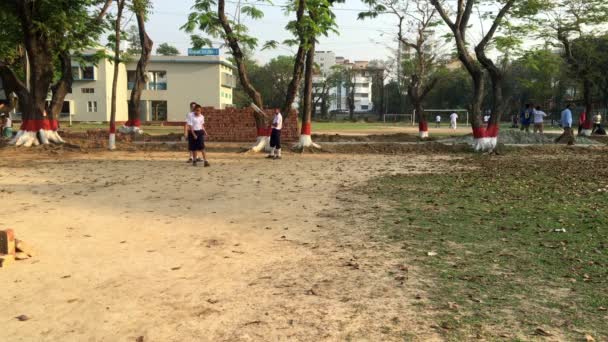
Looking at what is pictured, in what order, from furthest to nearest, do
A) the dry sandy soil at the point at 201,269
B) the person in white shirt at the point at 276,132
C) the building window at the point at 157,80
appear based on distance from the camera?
1. the building window at the point at 157,80
2. the person in white shirt at the point at 276,132
3. the dry sandy soil at the point at 201,269

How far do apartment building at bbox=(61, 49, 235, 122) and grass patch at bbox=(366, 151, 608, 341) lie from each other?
4590 cm

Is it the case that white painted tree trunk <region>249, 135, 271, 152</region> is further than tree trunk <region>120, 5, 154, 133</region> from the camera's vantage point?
No

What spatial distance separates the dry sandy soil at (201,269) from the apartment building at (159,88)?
149 ft

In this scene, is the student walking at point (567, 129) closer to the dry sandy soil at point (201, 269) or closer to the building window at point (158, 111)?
the dry sandy soil at point (201, 269)

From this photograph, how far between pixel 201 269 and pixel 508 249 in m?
3.14

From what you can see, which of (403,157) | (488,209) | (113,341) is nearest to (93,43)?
(403,157)

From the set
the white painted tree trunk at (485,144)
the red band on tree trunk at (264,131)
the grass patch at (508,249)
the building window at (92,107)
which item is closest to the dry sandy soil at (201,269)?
the grass patch at (508,249)

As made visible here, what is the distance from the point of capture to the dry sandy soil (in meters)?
3.47

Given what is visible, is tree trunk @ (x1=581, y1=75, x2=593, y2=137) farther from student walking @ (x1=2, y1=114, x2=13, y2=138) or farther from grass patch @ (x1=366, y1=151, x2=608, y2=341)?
student walking @ (x1=2, y1=114, x2=13, y2=138)

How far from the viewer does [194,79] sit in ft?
178

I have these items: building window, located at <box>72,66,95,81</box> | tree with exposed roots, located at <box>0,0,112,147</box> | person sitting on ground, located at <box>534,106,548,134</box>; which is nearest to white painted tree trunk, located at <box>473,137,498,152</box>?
person sitting on ground, located at <box>534,106,548,134</box>

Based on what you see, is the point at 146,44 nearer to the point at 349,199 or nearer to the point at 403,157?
the point at 403,157

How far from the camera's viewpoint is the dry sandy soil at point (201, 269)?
3.47 meters

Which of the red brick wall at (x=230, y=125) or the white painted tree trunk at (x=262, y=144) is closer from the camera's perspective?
the white painted tree trunk at (x=262, y=144)
